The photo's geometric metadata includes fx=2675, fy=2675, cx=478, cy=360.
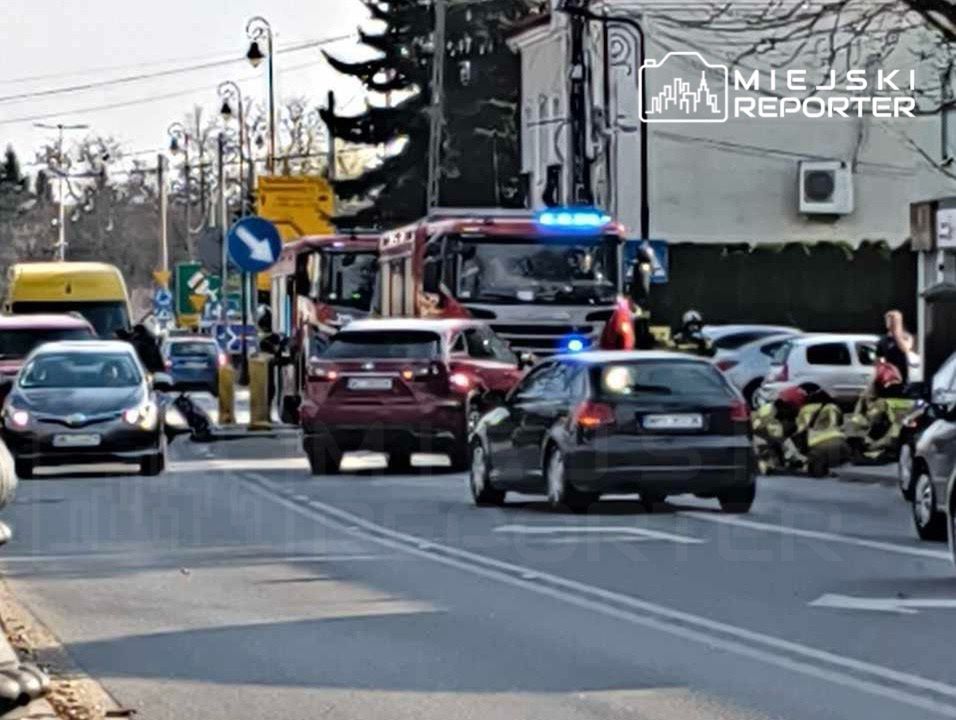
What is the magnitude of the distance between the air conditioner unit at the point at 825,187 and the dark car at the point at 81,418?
33205mm

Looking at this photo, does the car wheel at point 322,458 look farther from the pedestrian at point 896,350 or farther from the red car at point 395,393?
the pedestrian at point 896,350

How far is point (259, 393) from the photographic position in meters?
40.1

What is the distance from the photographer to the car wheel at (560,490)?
22.1 meters

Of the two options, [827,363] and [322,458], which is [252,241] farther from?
[827,363]

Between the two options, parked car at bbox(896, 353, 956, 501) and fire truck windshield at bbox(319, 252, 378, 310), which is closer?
parked car at bbox(896, 353, 956, 501)

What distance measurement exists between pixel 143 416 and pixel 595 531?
373 inches

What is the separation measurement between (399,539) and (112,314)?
25165 mm

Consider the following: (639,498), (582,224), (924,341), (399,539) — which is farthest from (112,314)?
(399,539)

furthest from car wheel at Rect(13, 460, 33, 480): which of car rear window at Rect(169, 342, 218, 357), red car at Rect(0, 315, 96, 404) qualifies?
car rear window at Rect(169, 342, 218, 357)

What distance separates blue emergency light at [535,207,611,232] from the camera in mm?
34969

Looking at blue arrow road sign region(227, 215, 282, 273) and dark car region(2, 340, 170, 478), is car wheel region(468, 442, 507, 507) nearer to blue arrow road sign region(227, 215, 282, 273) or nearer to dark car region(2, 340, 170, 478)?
dark car region(2, 340, 170, 478)

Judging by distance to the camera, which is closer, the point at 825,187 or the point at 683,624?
the point at 683,624

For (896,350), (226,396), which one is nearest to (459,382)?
(896,350)

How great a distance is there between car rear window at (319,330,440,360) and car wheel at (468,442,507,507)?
5743 mm
